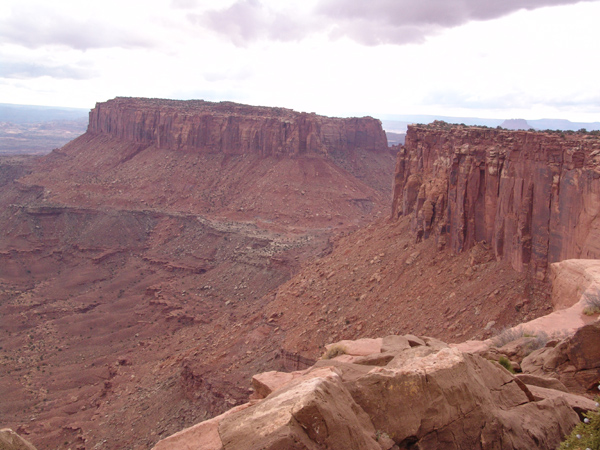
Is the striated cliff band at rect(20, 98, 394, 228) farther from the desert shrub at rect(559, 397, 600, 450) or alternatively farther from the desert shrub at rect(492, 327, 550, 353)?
the desert shrub at rect(559, 397, 600, 450)

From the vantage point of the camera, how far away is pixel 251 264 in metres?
53.8

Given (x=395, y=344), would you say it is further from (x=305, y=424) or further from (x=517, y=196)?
(x=517, y=196)

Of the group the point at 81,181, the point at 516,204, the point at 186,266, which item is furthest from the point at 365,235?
the point at 81,181

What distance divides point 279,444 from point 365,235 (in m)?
37.0

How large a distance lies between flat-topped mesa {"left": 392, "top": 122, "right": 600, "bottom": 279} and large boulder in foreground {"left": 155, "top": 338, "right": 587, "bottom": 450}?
43.3 ft

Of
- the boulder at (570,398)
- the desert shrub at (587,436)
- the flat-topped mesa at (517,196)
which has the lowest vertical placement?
the boulder at (570,398)

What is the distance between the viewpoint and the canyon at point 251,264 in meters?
25.5

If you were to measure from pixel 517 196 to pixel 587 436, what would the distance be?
62.2 feet

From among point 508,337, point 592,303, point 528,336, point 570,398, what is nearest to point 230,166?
point 508,337

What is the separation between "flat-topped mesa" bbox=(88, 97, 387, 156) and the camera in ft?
291

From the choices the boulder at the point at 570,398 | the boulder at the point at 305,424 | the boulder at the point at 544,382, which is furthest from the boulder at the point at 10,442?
the boulder at the point at 544,382

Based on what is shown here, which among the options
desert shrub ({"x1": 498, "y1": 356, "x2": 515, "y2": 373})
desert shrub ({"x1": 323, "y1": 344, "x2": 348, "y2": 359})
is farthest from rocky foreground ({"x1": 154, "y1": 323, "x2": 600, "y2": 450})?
desert shrub ({"x1": 323, "y1": 344, "x2": 348, "y2": 359})

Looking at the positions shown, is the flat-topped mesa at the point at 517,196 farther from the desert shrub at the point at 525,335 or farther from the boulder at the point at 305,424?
the boulder at the point at 305,424

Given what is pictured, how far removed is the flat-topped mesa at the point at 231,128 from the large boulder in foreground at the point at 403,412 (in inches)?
3088
